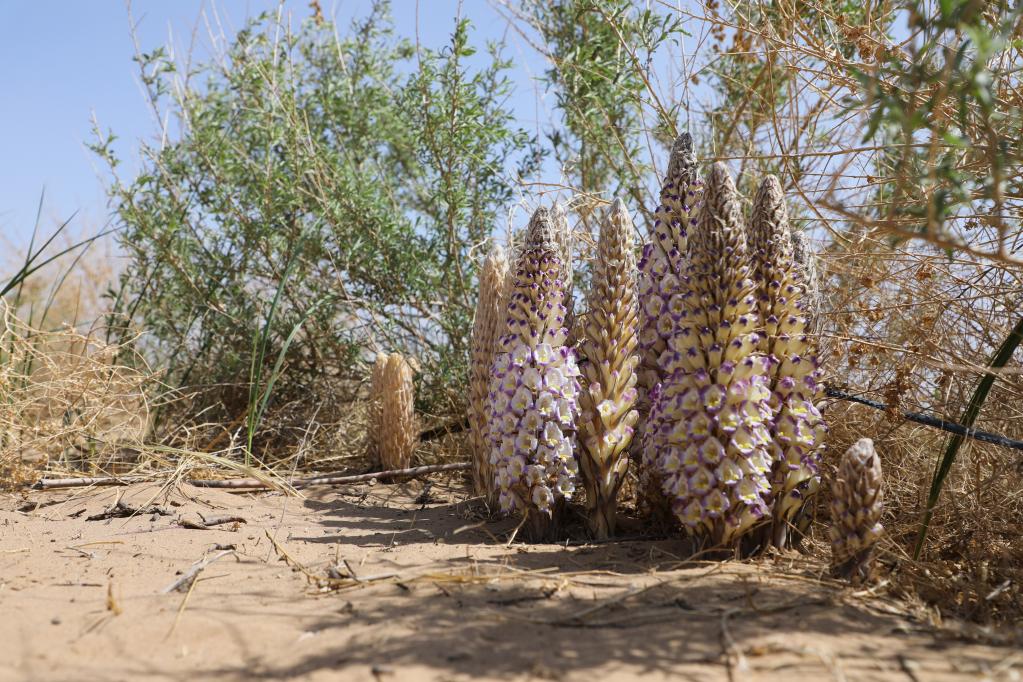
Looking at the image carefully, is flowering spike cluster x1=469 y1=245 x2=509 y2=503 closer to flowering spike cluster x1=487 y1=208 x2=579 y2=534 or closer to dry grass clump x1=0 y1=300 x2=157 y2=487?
flowering spike cluster x1=487 y1=208 x2=579 y2=534

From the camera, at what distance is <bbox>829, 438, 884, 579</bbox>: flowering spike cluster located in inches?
103

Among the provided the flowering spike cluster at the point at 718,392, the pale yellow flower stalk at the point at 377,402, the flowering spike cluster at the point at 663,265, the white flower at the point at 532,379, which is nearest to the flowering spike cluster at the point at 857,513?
the flowering spike cluster at the point at 718,392

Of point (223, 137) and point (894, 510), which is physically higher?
point (223, 137)

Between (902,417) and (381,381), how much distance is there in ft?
8.21

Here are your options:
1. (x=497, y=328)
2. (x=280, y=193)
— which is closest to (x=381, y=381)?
(x=497, y=328)

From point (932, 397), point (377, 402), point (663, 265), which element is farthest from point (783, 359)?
point (377, 402)

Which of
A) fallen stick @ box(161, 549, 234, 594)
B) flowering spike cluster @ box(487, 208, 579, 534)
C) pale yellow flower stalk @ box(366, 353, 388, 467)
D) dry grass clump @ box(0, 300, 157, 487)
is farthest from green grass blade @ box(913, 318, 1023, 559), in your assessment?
dry grass clump @ box(0, 300, 157, 487)

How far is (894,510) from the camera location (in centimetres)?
355

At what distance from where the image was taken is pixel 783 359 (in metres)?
2.93

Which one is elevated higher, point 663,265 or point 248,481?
point 663,265

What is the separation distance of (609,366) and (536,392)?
27 cm

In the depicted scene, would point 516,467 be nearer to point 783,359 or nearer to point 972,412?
point 783,359

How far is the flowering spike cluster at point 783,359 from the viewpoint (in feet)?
9.55

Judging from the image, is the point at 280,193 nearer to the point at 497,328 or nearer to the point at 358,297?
the point at 358,297
